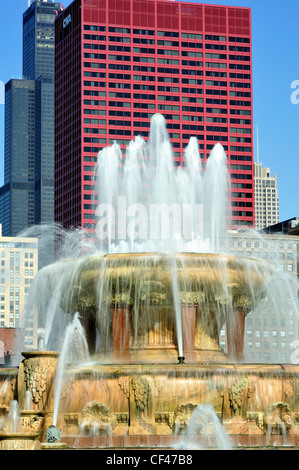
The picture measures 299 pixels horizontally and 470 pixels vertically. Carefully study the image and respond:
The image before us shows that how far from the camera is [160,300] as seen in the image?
30812 mm

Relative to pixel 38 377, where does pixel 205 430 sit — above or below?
below

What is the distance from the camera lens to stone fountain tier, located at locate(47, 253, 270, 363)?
99.9ft

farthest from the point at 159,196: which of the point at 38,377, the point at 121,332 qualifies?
the point at 38,377

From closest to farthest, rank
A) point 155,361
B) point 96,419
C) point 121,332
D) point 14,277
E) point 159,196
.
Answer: point 96,419 → point 155,361 → point 121,332 → point 159,196 → point 14,277

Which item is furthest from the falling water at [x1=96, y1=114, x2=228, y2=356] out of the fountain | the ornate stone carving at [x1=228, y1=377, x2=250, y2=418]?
the ornate stone carving at [x1=228, y1=377, x2=250, y2=418]

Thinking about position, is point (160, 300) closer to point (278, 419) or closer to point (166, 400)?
point (166, 400)

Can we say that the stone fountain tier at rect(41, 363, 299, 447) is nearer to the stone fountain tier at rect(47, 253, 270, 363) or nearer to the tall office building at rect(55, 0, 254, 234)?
the stone fountain tier at rect(47, 253, 270, 363)

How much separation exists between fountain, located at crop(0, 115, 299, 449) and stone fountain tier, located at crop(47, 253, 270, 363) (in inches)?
1.3

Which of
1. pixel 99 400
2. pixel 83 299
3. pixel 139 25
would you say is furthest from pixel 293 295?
pixel 139 25

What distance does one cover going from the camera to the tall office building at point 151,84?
512ft

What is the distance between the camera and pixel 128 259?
100 feet

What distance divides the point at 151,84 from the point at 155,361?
134 meters

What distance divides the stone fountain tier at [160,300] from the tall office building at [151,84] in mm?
119872
